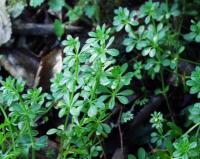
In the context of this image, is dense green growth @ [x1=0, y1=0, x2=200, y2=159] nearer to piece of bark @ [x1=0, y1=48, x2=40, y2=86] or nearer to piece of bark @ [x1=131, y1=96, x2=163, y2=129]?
piece of bark @ [x1=131, y1=96, x2=163, y2=129]

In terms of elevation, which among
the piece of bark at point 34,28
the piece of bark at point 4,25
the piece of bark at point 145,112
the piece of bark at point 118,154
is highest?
the piece of bark at point 4,25

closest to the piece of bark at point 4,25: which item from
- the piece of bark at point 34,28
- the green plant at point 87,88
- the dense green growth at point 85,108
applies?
the piece of bark at point 34,28

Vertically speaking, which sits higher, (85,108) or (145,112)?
(85,108)

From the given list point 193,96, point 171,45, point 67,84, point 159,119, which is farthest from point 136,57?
point 67,84

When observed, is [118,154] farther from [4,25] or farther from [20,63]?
[4,25]

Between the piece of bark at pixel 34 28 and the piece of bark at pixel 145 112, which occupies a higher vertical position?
the piece of bark at pixel 34 28

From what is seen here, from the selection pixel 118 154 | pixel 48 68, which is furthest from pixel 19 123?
pixel 48 68

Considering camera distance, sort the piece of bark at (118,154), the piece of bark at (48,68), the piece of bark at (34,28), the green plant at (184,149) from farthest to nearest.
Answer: the piece of bark at (34,28) < the piece of bark at (48,68) < the piece of bark at (118,154) < the green plant at (184,149)

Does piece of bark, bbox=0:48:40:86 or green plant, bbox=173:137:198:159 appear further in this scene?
piece of bark, bbox=0:48:40:86

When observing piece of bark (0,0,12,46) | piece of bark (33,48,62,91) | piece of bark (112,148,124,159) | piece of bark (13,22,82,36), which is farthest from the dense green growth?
piece of bark (13,22,82,36)

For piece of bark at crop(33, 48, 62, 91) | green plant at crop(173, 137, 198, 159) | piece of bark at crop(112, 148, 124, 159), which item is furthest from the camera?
piece of bark at crop(33, 48, 62, 91)

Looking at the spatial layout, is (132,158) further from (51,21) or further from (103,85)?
(51,21)

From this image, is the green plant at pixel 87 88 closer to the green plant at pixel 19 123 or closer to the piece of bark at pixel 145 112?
the green plant at pixel 19 123
